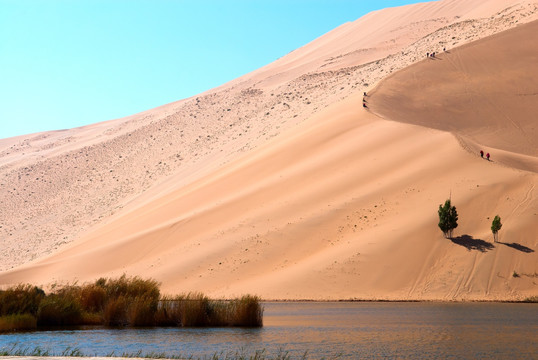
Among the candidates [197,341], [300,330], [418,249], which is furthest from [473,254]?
[197,341]

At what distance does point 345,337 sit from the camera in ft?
73.1

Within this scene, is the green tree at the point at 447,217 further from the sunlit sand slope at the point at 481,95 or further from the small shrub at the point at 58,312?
the small shrub at the point at 58,312

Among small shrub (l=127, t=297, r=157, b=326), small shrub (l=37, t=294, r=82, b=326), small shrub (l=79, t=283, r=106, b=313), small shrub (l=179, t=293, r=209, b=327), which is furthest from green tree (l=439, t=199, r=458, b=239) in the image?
small shrub (l=37, t=294, r=82, b=326)

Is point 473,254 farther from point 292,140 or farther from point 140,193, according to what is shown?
point 140,193

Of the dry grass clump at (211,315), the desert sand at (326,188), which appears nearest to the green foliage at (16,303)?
the dry grass clump at (211,315)

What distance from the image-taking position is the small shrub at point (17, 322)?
75.1ft

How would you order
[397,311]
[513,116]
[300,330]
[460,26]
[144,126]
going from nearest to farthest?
[300,330] < [397,311] < [513,116] < [460,26] < [144,126]

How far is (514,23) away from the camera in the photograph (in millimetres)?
71625

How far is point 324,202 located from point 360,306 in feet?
40.2

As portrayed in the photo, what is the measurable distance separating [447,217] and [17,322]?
2106 centimetres

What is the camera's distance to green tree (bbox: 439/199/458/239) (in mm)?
36938

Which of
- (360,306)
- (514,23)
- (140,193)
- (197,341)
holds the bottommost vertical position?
(360,306)

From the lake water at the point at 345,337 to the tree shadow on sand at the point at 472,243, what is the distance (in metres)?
8.26

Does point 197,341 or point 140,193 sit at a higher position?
point 140,193
